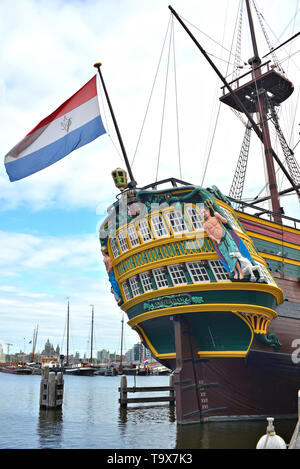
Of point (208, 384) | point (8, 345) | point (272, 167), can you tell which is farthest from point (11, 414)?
point (8, 345)

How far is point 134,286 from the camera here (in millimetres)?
19781

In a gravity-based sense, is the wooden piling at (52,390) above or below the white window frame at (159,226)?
below

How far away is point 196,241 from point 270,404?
7.57 meters

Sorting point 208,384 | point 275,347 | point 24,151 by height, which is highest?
point 24,151

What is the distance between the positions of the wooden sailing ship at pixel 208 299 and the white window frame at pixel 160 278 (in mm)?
46

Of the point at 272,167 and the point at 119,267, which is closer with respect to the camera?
the point at 119,267

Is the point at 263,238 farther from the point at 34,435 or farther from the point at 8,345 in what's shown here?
the point at 8,345

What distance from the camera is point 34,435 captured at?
55.9ft

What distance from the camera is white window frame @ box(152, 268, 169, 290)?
1816cm

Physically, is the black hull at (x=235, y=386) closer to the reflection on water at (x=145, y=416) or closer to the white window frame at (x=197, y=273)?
the white window frame at (x=197, y=273)

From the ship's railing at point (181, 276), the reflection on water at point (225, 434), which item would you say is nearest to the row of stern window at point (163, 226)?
the ship's railing at point (181, 276)

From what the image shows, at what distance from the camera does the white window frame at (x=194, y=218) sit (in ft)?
56.7

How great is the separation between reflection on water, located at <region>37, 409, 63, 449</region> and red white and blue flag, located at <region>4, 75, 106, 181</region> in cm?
1021

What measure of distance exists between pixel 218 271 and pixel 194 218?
2323 millimetres
